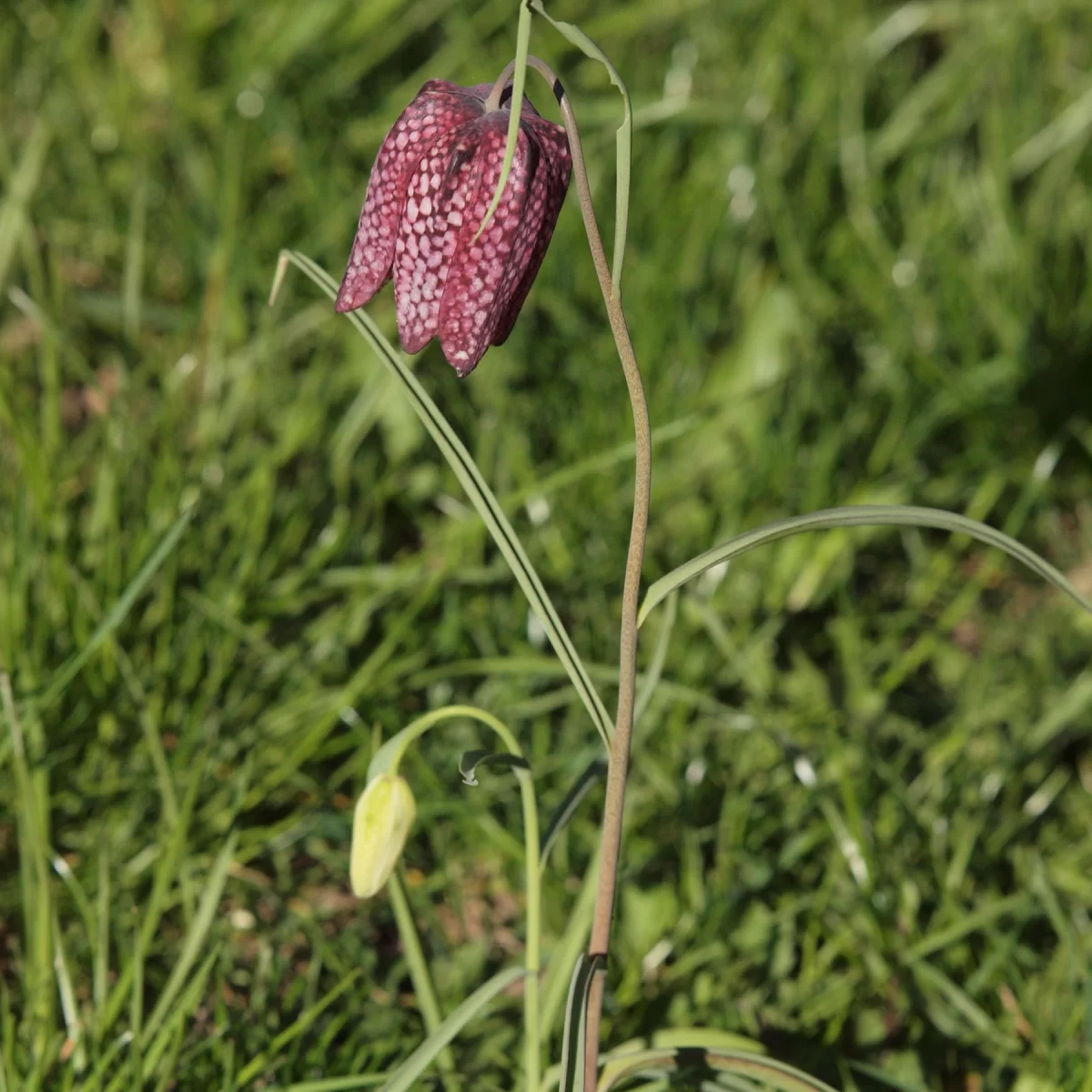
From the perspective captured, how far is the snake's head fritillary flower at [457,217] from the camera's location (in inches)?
32.5

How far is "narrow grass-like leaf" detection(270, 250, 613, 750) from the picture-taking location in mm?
893

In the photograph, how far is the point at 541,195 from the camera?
0.84 metres

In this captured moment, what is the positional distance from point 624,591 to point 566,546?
2.62 ft

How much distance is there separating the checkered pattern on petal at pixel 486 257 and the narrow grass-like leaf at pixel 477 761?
23cm

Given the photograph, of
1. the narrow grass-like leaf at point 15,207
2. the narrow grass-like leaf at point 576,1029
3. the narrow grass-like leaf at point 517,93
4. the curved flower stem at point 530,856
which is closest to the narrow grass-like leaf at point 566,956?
the curved flower stem at point 530,856

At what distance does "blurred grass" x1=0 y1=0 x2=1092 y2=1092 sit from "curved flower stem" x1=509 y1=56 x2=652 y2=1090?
0.54ft

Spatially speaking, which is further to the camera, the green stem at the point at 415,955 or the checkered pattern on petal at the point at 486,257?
the green stem at the point at 415,955

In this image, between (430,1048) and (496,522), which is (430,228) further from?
(430,1048)

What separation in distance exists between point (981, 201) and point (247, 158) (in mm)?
1092

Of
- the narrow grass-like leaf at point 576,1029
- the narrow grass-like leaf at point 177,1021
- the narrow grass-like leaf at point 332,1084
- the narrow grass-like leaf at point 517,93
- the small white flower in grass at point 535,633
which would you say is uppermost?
the narrow grass-like leaf at point 517,93

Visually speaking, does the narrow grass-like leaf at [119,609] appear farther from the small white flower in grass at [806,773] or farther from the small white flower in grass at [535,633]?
the small white flower in grass at [806,773]

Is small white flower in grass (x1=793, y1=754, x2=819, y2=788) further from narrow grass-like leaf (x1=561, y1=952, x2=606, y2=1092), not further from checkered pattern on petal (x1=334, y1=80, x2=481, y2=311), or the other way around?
checkered pattern on petal (x1=334, y1=80, x2=481, y2=311)

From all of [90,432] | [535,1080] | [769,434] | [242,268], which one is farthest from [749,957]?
[242,268]

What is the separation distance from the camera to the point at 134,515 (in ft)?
5.20
